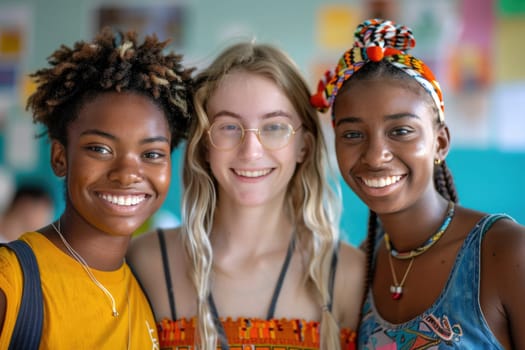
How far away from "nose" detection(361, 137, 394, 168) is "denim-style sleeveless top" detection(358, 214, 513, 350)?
0.30 m

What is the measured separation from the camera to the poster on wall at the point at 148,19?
14.3ft

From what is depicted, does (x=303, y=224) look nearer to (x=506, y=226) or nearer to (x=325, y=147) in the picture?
(x=325, y=147)

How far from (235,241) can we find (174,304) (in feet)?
1.03

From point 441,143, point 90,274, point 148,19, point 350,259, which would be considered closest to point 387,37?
point 441,143

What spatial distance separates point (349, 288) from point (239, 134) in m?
0.62

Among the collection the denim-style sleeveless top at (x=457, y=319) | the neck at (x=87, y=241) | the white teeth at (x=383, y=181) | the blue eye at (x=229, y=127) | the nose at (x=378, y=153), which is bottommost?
the denim-style sleeveless top at (x=457, y=319)

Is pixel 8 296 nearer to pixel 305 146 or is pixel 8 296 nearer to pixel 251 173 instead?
pixel 251 173

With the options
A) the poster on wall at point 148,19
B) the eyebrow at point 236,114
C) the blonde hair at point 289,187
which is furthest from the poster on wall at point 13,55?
the eyebrow at point 236,114

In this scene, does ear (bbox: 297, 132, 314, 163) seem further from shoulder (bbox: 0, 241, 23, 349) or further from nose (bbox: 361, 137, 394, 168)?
shoulder (bbox: 0, 241, 23, 349)

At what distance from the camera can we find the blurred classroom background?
3.86 m

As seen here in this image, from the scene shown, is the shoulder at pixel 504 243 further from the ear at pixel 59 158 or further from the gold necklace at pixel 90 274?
the ear at pixel 59 158

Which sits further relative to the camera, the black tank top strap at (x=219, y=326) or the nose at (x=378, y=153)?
the black tank top strap at (x=219, y=326)

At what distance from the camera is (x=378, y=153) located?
1.54 metres

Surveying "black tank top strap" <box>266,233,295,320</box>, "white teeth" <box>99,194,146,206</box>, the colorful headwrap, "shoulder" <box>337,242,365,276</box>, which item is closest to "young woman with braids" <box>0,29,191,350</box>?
"white teeth" <box>99,194,146,206</box>
